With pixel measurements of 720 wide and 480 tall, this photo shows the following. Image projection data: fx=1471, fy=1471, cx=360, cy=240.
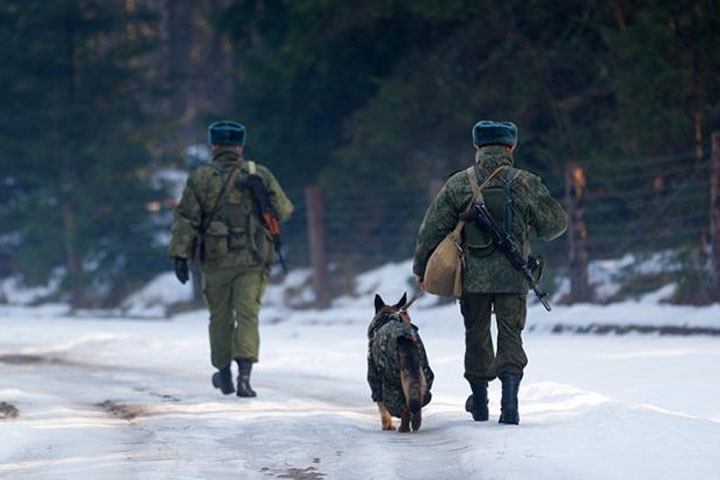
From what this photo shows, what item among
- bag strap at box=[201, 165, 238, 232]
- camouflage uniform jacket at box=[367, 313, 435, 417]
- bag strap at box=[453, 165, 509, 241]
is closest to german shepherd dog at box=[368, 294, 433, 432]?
camouflage uniform jacket at box=[367, 313, 435, 417]

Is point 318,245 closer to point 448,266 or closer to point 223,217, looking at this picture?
point 223,217

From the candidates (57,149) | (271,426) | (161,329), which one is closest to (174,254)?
(271,426)

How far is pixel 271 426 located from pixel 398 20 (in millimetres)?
16126

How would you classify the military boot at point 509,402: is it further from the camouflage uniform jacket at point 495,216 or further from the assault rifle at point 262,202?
the assault rifle at point 262,202

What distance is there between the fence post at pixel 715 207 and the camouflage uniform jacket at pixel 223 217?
6.59 meters

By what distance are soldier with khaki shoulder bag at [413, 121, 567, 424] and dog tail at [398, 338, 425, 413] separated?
0.38 m

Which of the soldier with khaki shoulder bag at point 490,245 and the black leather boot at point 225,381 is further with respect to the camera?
the black leather boot at point 225,381

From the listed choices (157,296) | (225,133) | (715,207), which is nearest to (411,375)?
(225,133)

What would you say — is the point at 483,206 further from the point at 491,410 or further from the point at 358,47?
the point at 358,47

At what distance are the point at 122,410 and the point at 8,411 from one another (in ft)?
2.57

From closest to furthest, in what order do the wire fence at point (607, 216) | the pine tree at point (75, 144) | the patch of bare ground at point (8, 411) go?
1. the patch of bare ground at point (8, 411)
2. the wire fence at point (607, 216)
3. the pine tree at point (75, 144)

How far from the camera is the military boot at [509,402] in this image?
348 inches

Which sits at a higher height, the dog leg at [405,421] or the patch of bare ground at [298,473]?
the dog leg at [405,421]

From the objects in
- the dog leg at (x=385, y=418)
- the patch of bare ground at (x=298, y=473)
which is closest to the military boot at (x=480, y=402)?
the dog leg at (x=385, y=418)
